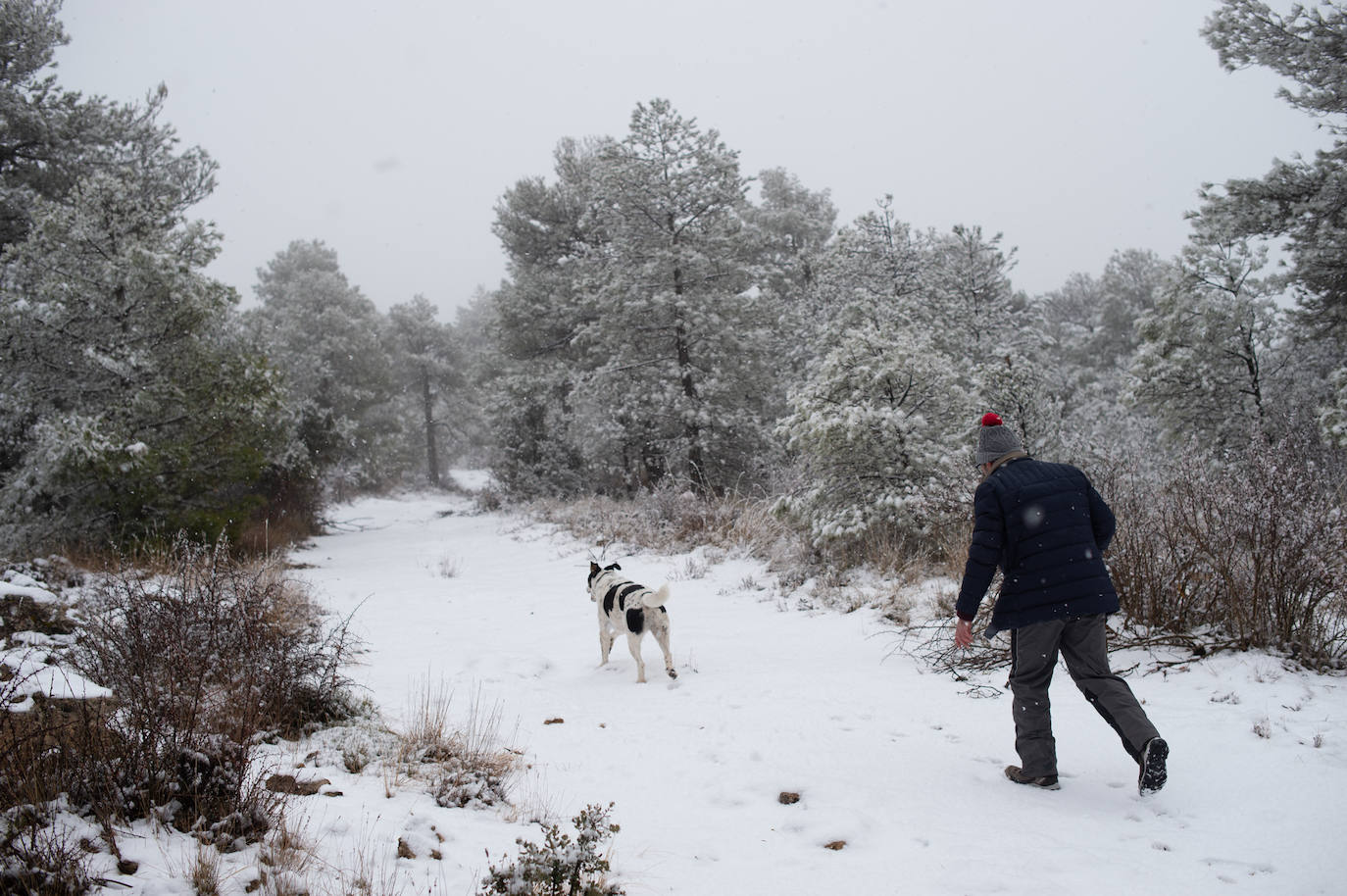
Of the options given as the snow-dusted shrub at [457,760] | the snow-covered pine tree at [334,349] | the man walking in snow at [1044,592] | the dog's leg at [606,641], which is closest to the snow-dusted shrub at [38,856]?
the snow-dusted shrub at [457,760]

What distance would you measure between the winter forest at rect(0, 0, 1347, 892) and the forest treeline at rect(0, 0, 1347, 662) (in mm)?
51

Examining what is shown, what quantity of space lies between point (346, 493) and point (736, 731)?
93.8 ft

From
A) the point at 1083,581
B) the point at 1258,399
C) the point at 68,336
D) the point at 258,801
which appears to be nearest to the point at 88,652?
the point at 258,801

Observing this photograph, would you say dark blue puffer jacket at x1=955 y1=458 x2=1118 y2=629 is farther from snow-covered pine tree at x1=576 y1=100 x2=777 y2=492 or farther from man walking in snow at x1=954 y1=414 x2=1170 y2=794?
snow-covered pine tree at x1=576 y1=100 x2=777 y2=492

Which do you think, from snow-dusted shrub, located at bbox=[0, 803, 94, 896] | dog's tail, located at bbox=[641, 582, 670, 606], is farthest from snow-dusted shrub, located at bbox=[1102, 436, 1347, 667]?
snow-dusted shrub, located at bbox=[0, 803, 94, 896]

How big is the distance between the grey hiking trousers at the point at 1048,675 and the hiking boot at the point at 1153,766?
0.48 feet

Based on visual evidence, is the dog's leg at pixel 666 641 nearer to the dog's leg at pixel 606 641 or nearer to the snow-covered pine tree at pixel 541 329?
the dog's leg at pixel 606 641

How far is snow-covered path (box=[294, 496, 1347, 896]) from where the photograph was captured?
2.83m

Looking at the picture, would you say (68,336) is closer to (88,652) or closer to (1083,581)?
(88,652)

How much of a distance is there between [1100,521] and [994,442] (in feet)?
2.16

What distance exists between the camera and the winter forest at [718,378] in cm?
541

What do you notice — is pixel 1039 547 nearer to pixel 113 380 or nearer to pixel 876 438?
pixel 876 438

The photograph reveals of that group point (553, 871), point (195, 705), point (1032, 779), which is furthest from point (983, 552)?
point (195, 705)

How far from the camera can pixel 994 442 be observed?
387cm
